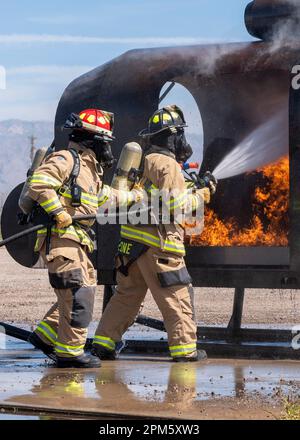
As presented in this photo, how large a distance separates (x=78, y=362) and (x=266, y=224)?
6.97 feet

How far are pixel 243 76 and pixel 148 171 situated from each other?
1391 mm

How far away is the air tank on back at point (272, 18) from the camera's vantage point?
29.3 feet

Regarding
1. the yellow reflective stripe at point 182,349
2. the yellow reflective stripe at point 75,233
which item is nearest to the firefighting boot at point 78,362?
the yellow reflective stripe at point 182,349

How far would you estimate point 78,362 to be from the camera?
320 inches

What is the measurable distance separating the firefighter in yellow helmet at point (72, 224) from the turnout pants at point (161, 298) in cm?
42

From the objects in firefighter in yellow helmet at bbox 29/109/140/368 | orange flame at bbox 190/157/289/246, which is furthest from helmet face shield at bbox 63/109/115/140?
orange flame at bbox 190/157/289/246

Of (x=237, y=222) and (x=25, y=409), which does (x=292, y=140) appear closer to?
(x=237, y=222)

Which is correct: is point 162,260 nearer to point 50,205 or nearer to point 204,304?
point 50,205

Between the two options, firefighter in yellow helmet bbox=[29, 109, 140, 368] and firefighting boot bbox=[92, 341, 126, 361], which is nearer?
firefighter in yellow helmet bbox=[29, 109, 140, 368]

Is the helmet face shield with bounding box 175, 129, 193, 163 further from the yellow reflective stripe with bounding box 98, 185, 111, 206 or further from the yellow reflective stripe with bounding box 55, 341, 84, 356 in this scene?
the yellow reflective stripe with bounding box 55, 341, 84, 356

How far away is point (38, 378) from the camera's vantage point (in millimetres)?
7645

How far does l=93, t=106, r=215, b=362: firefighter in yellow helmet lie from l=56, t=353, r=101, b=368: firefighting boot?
1.55 feet

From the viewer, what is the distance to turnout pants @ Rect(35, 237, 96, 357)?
26.3 ft

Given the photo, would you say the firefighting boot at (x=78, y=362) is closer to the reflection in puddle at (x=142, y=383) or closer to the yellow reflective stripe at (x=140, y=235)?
the reflection in puddle at (x=142, y=383)
